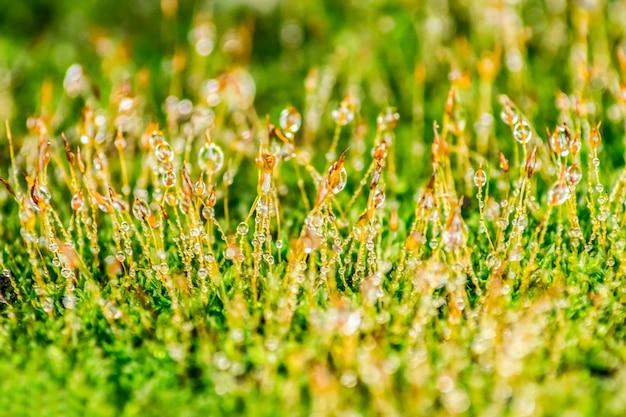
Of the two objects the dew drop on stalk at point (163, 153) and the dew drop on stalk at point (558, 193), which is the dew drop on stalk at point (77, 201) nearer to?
the dew drop on stalk at point (163, 153)

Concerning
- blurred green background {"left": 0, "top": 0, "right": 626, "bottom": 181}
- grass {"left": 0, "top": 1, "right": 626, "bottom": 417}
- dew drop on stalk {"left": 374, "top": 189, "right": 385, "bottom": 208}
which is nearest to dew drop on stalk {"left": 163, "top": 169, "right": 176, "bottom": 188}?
grass {"left": 0, "top": 1, "right": 626, "bottom": 417}

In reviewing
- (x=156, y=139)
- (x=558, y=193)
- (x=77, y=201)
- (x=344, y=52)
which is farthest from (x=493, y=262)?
(x=344, y=52)

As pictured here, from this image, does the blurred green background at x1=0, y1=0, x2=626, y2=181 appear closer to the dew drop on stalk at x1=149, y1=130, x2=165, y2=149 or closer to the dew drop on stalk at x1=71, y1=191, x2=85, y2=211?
the dew drop on stalk at x1=149, y1=130, x2=165, y2=149

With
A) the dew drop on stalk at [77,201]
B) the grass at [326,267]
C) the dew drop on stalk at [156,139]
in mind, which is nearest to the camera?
the grass at [326,267]

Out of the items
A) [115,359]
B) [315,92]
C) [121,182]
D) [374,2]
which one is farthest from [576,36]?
[115,359]

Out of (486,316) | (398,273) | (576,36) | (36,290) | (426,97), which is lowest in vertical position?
(486,316)

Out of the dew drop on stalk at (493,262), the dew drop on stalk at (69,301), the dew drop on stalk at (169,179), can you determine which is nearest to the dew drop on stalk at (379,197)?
the dew drop on stalk at (493,262)

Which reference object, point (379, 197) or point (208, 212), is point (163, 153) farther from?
point (379, 197)

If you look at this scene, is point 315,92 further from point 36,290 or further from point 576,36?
point 36,290
